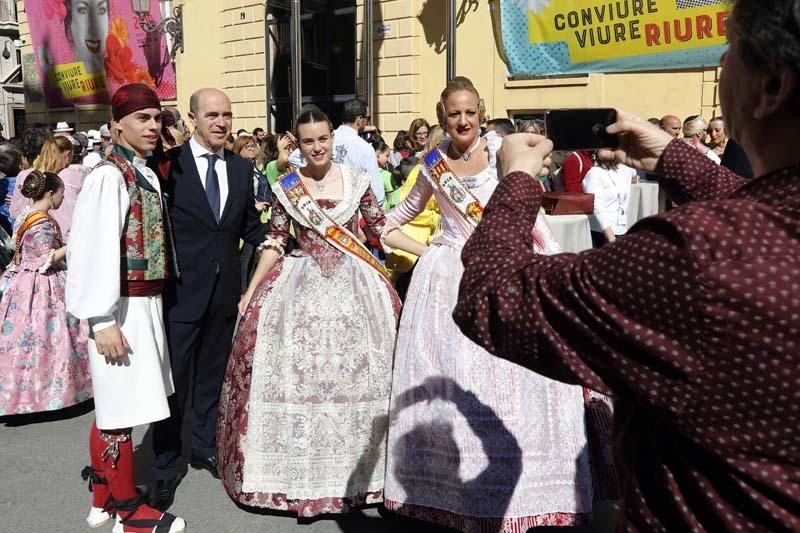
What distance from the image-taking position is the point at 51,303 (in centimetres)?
459

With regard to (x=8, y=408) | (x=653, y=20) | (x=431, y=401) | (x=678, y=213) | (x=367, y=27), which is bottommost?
(x=8, y=408)

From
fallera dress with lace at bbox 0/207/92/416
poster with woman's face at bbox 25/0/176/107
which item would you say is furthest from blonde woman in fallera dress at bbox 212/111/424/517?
poster with woman's face at bbox 25/0/176/107

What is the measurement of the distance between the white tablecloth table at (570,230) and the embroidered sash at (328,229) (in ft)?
3.37

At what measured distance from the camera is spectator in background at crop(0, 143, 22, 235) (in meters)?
5.70

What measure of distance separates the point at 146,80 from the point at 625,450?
50.5ft

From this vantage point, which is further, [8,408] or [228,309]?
[8,408]

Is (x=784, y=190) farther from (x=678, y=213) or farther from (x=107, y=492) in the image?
(x=107, y=492)

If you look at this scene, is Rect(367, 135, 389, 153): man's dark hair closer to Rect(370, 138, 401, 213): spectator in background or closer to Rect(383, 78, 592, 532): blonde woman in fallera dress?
Rect(370, 138, 401, 213): spectator in background

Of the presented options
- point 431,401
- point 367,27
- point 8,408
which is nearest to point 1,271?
point 8,408

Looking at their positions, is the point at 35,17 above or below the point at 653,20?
above

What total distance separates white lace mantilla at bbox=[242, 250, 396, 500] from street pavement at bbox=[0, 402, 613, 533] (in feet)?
0.56

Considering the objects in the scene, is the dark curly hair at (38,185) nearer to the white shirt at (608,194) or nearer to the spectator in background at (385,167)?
the spectator in background at (385,167)

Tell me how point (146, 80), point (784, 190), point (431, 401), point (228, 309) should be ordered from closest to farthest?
point (784, 190) < point (431, 401) < point (228, 309) < point (146, 80)

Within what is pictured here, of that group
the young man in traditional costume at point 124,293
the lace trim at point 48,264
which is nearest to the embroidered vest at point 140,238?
the young man in traditional costume at point 124,293
